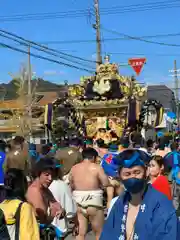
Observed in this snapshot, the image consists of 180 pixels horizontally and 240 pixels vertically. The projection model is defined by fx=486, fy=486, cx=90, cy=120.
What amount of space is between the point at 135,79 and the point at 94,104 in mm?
2315

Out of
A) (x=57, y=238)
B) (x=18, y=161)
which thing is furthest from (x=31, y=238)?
(x=18, y=161)

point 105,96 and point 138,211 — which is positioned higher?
point 105,96

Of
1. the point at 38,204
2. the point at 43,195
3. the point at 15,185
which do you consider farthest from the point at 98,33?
the point at 15,185

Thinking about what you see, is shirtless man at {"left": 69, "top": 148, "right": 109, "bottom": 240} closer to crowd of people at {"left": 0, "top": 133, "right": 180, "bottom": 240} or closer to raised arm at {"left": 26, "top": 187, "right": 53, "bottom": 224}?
crowd of people at {"left": 0, "top": 133, "right": 180, "bottom": 240}

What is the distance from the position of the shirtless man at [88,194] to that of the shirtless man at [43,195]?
2.08m

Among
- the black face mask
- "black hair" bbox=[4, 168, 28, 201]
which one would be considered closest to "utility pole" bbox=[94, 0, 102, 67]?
"black hair" bbox=[4, 168, 28, 201]

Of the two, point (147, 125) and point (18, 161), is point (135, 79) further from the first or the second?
point (18, 161)

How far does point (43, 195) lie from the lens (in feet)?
16.5

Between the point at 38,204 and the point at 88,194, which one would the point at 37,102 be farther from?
the point at 38,204

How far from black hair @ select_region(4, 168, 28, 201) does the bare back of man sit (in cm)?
332

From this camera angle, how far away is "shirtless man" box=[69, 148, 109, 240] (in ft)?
23.6

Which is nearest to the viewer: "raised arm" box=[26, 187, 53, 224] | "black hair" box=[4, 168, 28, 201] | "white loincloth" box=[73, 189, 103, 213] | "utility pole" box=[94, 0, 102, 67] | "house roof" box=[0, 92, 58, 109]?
"black hair" box=[4, 168, 28, 201]

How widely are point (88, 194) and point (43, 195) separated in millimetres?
2251

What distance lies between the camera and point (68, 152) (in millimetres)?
9023
